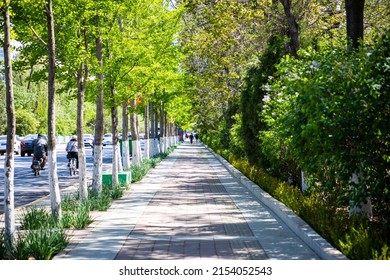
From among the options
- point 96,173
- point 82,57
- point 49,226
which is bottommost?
point 49,226

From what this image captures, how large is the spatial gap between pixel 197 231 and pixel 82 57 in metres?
4.91

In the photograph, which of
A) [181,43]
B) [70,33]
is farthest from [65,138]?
[70,33]

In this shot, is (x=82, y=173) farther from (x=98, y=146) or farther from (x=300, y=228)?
(x=300, y=228)

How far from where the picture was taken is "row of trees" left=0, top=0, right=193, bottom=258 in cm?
1090

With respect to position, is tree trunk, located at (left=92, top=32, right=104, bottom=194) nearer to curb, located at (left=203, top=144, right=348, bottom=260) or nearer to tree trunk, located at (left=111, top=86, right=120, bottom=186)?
tree trunk, located at (left=111, top=86, right=120, bottom=186)

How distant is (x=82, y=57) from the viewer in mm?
14398

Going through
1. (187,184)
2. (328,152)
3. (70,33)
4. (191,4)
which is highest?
(191,4)

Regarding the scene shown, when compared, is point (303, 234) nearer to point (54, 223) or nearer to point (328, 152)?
point (328, 152)

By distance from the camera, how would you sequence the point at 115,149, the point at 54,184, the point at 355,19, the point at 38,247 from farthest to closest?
1. the point at 115,149
2. the point at 355,19
3. the point at 54,184
4. the point at 38,247

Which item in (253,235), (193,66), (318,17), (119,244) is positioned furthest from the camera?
(193,66)

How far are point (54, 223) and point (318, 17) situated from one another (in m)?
12.5

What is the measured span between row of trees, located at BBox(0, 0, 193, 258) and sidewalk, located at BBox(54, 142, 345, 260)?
1260 millimetres

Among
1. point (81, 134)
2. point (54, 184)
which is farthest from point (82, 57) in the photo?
point (54, 184)

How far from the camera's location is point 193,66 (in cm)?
4144
